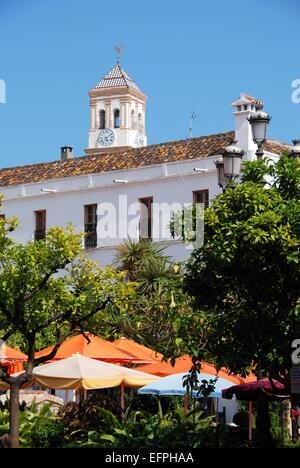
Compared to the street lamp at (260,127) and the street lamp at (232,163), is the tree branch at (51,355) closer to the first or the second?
the street lamp at (232,163)

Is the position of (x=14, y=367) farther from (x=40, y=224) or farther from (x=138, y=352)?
(x=40, y=224)

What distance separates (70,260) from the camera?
18.4 metres

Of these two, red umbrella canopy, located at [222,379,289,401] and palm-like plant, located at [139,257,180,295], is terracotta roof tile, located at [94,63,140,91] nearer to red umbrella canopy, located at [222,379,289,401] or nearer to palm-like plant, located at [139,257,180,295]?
palm-like plant, located at [139,257,180,295]

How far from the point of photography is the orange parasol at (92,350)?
70.6 feet

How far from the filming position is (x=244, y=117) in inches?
1400

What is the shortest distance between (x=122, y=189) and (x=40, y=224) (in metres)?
4.07

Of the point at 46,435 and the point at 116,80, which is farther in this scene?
the point at 116,80

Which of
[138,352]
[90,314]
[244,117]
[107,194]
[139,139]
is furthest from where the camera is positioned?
[139,139]

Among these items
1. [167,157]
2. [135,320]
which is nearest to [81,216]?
[167,157]

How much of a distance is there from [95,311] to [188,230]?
3.51 m

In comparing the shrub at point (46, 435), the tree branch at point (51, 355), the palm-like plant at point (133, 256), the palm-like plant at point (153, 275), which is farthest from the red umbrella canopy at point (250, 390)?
the palm-like plant at point (133, 256)

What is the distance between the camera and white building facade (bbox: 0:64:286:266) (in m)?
36.4

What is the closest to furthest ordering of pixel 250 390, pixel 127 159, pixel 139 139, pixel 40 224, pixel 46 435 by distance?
pixel 46 435 < pixel 250 390 < pixel 127 159 < pixel 40 224 < pixel 139 139

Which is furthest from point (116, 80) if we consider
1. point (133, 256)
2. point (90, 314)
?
point (90, 314)
